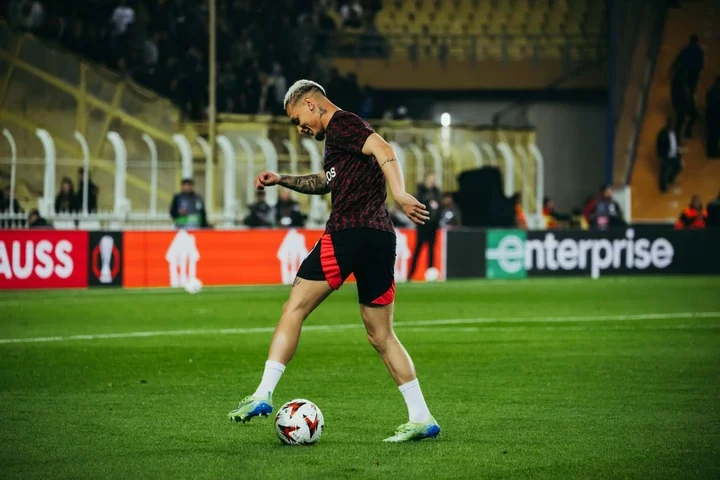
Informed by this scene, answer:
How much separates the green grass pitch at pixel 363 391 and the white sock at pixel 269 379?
32cm

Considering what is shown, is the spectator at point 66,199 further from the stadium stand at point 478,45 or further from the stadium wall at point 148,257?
the stadium stand at point 478,45

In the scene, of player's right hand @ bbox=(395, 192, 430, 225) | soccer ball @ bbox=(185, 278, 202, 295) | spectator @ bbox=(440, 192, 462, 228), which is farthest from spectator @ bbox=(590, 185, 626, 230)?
player's right hand @ bbox=(395, 192, 430, 225)

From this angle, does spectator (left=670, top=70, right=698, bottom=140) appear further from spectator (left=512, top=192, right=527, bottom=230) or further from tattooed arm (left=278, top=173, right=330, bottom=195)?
tattooed arm (left=278, top=173, right=330, bottom=195)

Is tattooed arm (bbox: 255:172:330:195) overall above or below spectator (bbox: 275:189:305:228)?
above

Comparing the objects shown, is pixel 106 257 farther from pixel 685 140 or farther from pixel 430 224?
pixel 685 140

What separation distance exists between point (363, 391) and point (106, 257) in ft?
45.0

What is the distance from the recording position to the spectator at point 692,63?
36031 millimetres

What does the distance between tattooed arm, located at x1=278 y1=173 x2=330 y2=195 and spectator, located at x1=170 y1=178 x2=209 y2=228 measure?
16.1 meters

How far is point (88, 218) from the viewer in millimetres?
24219

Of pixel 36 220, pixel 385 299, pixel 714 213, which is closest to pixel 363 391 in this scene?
pixel 385 299

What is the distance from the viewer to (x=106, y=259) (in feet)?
77.6

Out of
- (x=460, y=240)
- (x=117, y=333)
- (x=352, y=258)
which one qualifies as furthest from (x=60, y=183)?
(x=352, y=258)

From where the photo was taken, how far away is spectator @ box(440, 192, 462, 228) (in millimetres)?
27547

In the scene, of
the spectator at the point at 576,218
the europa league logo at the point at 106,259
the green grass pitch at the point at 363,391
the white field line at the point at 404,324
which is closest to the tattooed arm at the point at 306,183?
the green grass pitch at the point at 363,391
